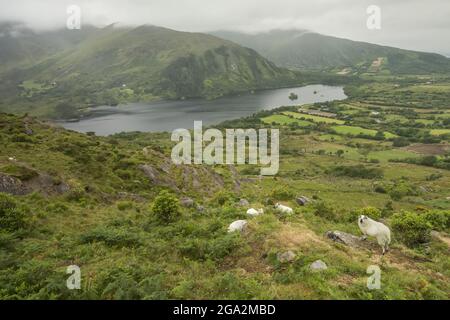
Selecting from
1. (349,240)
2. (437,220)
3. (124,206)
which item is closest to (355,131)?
(437,220)

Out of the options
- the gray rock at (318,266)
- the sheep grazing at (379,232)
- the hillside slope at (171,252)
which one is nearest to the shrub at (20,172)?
the hillside slope at (171,252)

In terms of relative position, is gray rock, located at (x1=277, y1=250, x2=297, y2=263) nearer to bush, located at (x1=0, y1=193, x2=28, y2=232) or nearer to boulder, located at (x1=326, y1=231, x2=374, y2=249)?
boulder, located at (x1=326, y1=231, x2=374, y2=249)

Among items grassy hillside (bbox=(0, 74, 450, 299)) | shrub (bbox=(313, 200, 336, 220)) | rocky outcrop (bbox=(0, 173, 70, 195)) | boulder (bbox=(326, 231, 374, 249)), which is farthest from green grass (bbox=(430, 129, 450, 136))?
rocky outcrop (bbox=(0, 173, 70, 195))

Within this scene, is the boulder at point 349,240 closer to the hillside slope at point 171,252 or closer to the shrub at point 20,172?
the hillside slope at point 171,252

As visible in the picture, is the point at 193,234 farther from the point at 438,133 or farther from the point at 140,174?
the point at 438,133

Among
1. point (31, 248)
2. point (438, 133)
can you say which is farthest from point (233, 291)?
point (438, 133)

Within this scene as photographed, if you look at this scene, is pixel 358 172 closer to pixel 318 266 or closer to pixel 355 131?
pixel 355 131

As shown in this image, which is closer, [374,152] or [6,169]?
[6,169]
